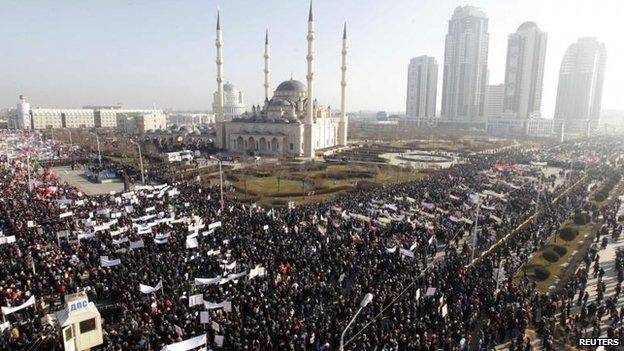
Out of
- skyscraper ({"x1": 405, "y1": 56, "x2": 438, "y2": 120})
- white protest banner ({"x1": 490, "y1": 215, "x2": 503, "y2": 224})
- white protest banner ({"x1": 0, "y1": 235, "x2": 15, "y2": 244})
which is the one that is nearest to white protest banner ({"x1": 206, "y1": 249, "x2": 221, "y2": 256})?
white protest banner ({"x1": 0, "y1": 235, "x2": 15, "y2": 244})

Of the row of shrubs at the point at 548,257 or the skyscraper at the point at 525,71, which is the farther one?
the skyscraper at the point at 525,71

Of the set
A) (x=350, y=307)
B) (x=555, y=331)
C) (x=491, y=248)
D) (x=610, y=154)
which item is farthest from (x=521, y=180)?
(x=610, y=154)

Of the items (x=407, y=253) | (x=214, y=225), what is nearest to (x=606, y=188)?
(x=407, y=253)

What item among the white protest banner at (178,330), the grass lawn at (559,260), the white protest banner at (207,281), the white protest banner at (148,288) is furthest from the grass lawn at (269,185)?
the white protest banner at (178,330)

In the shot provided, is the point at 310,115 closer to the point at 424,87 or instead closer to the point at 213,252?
the point at 213,252

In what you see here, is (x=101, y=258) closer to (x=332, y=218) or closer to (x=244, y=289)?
(x=244, y=289)

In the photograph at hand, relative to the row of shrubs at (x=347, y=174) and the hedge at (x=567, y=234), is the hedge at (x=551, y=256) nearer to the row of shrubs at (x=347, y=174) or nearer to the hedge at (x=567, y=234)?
the hedge at (x=567, y=234)
